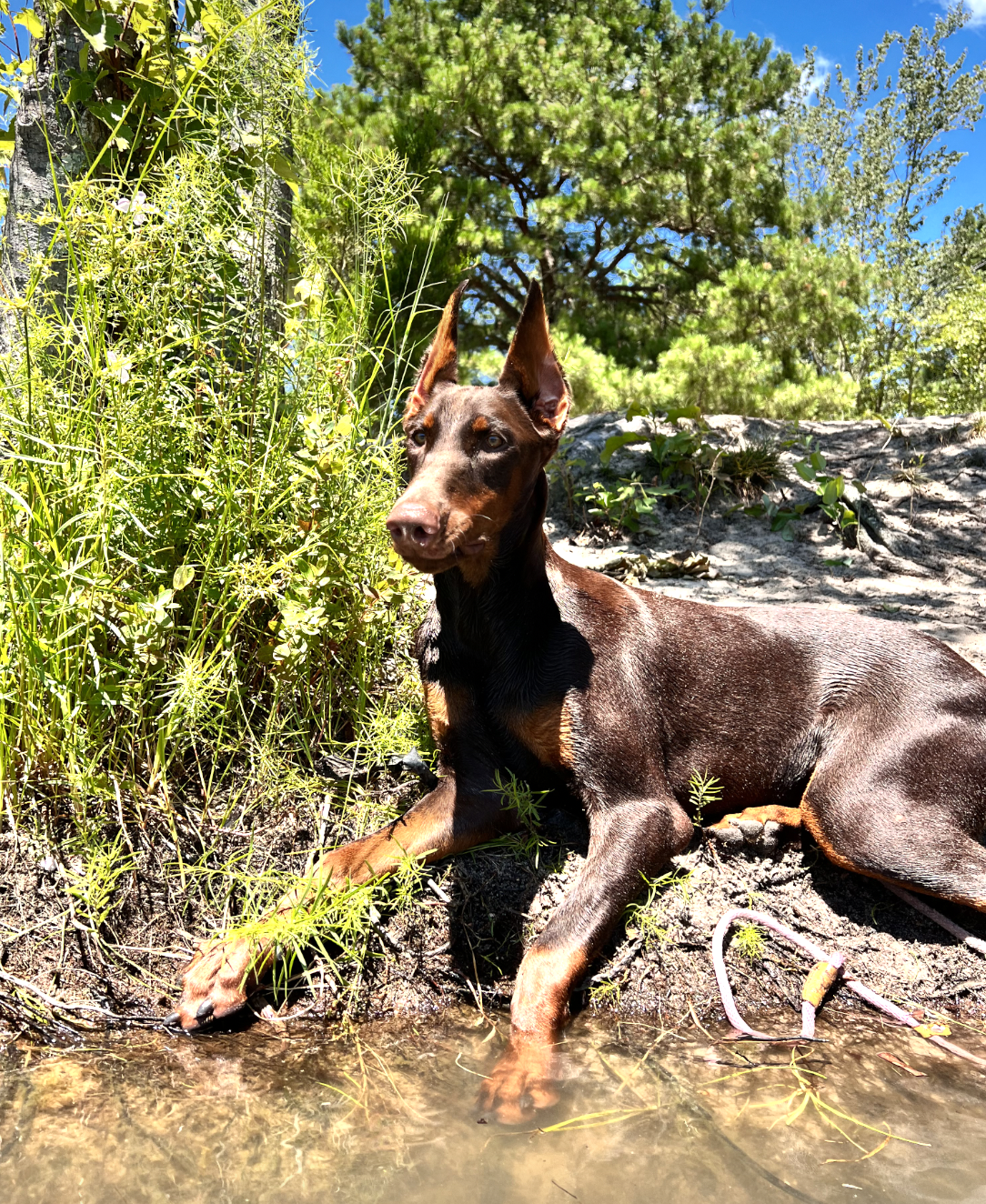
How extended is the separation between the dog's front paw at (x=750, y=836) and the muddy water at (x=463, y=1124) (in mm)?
814

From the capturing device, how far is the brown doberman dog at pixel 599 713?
286 cm

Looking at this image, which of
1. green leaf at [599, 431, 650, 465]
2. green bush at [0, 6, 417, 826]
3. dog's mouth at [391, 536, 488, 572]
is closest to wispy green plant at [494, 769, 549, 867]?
green bush at [0, 6, 417, 826]

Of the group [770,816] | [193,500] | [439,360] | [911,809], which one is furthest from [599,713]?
[193,500]

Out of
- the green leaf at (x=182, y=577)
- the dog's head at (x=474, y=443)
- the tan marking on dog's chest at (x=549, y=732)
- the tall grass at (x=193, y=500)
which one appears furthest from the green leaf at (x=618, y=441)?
the green leaf at (x=182, y=577)

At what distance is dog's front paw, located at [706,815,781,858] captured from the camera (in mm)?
3396

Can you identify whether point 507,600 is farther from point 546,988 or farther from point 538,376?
point 546,988

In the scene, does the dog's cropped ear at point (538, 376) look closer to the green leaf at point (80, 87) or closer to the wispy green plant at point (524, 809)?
the wispy green plant at point (524, 809)

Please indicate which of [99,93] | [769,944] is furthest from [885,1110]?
[99,93]

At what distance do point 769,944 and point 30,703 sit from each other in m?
2.47

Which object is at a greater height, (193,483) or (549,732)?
(193,483)

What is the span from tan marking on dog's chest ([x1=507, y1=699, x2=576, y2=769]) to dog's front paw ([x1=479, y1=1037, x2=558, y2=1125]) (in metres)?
0.87

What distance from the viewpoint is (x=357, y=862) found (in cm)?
→ 303

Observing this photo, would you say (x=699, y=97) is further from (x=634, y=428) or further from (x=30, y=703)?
(x=30, y=703)

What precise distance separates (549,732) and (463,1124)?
48.7 inches
